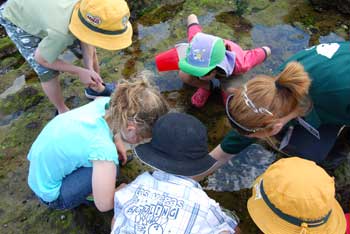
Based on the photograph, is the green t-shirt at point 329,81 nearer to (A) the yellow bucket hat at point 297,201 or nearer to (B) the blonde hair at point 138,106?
(A) the yellow bucket hat at point 297,201

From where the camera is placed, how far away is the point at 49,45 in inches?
97.7

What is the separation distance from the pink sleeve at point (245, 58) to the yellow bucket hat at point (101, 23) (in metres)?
0.87

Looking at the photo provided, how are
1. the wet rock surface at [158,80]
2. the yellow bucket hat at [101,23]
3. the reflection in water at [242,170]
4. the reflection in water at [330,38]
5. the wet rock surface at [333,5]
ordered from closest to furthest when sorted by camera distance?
the yellow bucket hat at [101,23]
the wet rock surface at [158,80]
the reflection in water at [242,170]
the reflection in water at [330,38]
the wet rock surface at [333,5]

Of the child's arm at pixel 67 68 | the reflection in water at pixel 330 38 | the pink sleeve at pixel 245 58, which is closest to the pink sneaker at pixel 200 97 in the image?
the pink sleeve at pixel 245 58

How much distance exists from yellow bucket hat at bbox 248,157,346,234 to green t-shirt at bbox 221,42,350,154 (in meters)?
0.49

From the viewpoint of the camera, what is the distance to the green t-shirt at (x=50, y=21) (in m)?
2.47

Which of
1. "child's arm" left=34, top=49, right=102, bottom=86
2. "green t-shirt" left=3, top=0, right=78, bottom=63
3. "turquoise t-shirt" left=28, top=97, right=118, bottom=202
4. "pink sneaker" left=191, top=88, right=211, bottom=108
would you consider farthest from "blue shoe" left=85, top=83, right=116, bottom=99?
"turquoise t-shirt" left=28, top=97, right=118, bottom=202

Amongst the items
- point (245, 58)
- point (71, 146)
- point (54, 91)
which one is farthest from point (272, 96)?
point (54, 91)

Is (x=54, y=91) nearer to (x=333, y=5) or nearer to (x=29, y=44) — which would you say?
(x=29, y=44)

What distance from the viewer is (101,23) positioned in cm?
235

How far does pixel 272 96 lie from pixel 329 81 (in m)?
0.35

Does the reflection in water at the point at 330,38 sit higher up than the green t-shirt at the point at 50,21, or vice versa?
the green t-shirt at the point at 50,21

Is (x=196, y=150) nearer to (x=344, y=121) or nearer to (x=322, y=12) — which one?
(x=344, y=121)

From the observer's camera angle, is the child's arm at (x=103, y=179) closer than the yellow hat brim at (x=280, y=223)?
No
